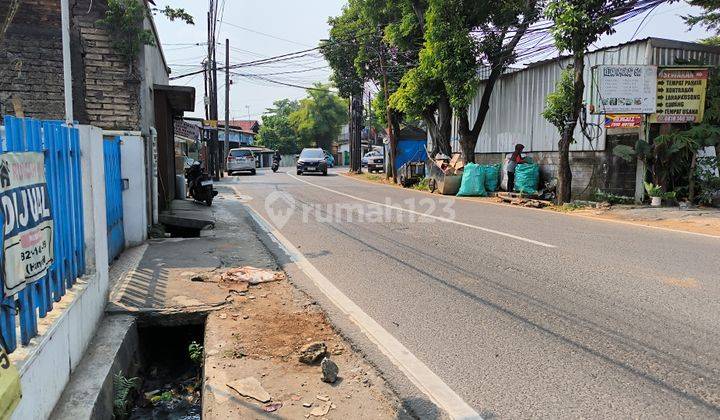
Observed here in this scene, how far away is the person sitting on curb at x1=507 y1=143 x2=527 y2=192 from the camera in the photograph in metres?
17.5

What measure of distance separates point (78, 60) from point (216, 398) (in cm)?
761

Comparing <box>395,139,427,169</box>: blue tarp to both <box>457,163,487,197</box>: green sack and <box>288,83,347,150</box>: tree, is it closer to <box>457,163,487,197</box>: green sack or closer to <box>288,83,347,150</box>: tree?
<box>457,163,487,197</box>: green sack

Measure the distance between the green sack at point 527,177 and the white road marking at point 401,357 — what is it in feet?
40.0

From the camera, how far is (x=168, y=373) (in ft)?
16.2

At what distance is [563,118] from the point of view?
1475 centimetres

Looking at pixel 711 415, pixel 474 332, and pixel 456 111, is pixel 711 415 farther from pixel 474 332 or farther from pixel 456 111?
pixel 456 111

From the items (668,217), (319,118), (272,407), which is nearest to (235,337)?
(272,407)

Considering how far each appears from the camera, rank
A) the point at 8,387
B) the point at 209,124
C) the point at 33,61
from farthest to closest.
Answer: the point at 209,124, the point at 33,61, the point at 8,387

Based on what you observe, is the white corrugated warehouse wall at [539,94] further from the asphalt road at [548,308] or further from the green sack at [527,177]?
the asphalt road at [548,308]

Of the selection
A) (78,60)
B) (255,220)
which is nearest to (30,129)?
(78,60)

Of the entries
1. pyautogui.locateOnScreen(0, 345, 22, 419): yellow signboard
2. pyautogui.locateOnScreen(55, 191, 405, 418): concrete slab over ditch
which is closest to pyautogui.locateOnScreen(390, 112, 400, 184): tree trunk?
pyautogui.locateOnScreen(55, 191, 405, 418): concrete slab over ditch

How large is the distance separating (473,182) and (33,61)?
13.7m

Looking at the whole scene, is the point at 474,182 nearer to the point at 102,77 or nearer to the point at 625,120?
the point at 625,120

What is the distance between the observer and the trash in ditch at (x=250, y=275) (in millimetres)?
6113
